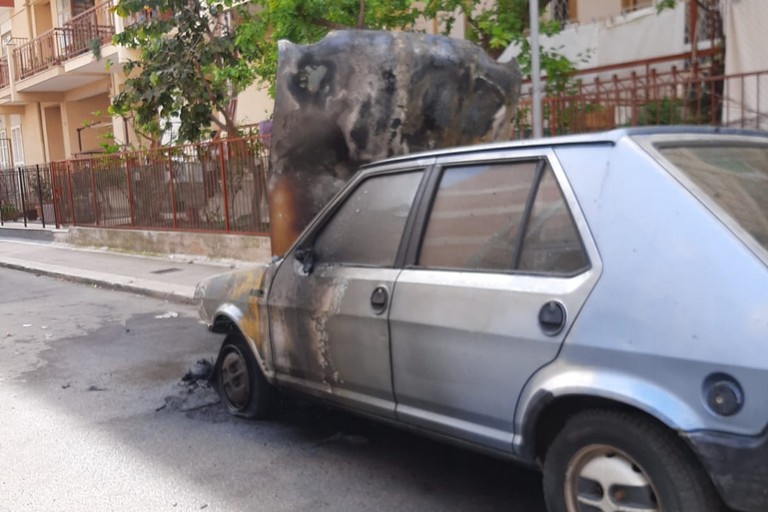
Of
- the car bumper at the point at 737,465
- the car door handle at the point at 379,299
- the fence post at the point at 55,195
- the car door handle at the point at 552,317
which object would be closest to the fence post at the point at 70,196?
the fence post at the point at 55,195

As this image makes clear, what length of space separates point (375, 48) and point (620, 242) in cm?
354

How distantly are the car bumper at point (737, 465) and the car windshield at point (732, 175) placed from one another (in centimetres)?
68

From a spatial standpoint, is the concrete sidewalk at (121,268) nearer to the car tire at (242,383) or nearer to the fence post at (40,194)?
the fence post at (40,194)

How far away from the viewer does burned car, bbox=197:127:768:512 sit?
8.63 ft

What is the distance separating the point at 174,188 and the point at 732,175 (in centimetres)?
1300

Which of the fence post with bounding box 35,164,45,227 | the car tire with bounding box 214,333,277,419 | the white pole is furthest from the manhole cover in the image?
the fence post with bounding box 35,164,45,227

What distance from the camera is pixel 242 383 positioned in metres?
5.29

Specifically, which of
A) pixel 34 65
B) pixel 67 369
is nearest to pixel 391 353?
pixel 67 369

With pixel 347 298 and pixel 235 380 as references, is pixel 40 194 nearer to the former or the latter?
pixel 235 380

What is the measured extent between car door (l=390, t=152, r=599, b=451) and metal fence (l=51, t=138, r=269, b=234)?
912 cm

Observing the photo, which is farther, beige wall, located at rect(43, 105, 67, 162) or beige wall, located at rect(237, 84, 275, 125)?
beige wall, located at rect(43, 105, 67, 162)

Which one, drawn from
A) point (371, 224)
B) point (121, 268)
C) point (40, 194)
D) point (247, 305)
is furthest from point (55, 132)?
point (371, 224)

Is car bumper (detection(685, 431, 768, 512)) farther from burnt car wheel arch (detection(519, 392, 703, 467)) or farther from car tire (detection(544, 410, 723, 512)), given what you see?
burnt car wheel arch (detection(519, 392, 703, 467))

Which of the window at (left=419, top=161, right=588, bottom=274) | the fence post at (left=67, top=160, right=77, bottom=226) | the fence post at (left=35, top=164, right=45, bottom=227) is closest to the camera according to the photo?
the window at (left=419, top=161, right=588, bottom=274)
